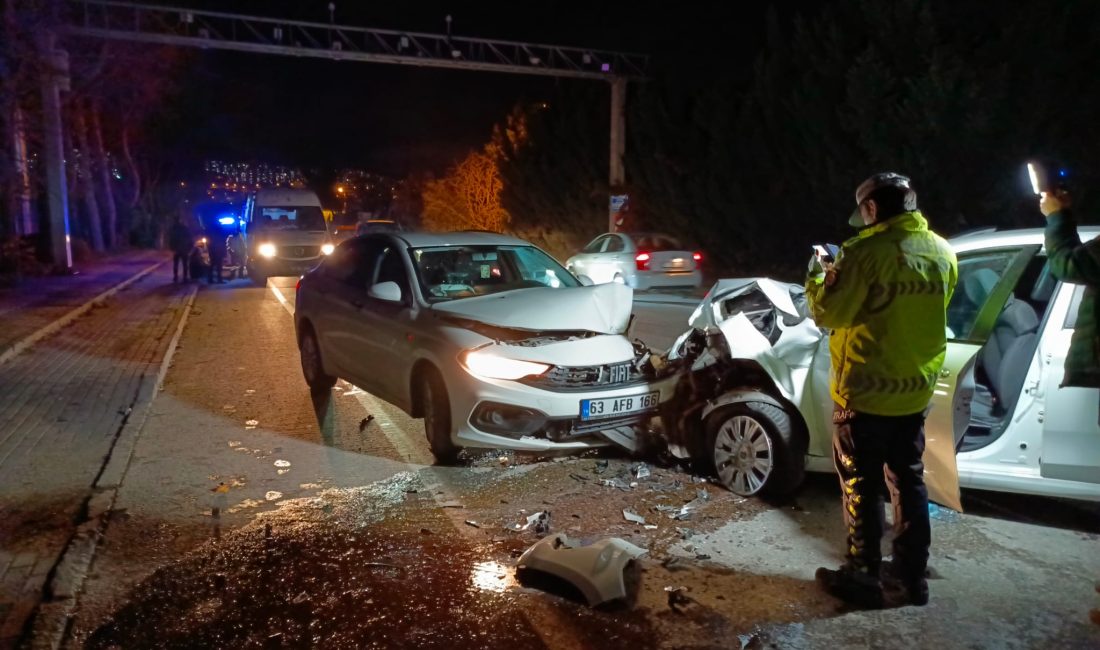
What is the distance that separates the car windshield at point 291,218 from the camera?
71.1 ft

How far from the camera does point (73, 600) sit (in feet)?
13.4

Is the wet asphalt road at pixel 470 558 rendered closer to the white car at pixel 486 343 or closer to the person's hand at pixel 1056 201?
the white car at pixel 486 343

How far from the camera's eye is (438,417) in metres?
6.09

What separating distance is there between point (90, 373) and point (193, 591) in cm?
635

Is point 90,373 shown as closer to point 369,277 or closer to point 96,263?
point 369,277

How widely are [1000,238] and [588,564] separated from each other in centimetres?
300

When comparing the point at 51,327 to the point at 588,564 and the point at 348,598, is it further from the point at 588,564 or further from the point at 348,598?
the point at 588,564

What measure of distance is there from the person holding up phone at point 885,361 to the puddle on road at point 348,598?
3.87ft

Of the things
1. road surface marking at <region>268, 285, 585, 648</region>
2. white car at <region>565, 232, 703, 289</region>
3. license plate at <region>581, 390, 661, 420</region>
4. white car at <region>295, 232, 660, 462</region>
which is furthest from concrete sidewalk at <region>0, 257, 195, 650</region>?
white car at <region>565, 232, 703, 289</region>

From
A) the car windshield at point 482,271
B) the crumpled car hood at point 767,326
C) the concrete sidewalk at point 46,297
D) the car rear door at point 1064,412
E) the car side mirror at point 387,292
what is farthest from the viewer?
the concrete sidewalk at point 46,297

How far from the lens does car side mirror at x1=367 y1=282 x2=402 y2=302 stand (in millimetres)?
6578

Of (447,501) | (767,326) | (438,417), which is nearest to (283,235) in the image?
(438,417)

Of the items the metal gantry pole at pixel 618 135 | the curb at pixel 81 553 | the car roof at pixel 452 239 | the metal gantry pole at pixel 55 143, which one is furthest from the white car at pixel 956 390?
the metal gantry pole at pixel 55 143

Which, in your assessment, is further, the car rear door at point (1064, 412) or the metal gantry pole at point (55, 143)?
the metal gantry pole at point (55, 143)
